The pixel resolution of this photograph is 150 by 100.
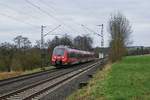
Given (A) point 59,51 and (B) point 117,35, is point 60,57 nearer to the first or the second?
(A) point 59,51

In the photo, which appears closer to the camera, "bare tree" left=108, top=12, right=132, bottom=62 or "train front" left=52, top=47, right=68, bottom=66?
"train front" left=52, top=47, right=68, bottom=66

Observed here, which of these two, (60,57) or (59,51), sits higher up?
(59,51)

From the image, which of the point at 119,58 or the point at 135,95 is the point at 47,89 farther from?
the point at 119,58

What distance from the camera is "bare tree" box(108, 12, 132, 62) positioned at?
Result: 68.4 meters

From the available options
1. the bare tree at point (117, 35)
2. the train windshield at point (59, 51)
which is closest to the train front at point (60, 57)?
the train windshield at point (59, 51)

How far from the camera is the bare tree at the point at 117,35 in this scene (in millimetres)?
68375

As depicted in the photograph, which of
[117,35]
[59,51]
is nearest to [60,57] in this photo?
[59,51]

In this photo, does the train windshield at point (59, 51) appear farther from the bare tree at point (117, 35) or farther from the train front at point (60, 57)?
the bare tree at point (117, 35)

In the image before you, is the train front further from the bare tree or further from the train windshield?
the bare tree

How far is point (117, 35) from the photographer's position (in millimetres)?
68688

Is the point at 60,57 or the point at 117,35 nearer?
the point at 60,57

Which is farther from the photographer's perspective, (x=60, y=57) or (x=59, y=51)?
(x=59, y=51)

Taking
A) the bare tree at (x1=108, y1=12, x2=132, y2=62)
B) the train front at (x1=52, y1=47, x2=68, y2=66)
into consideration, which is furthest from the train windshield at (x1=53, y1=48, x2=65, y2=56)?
the bare tree at (x1=108, y1=12, x2=132, y2=62)

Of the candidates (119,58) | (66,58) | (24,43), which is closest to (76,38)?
(24,43)
